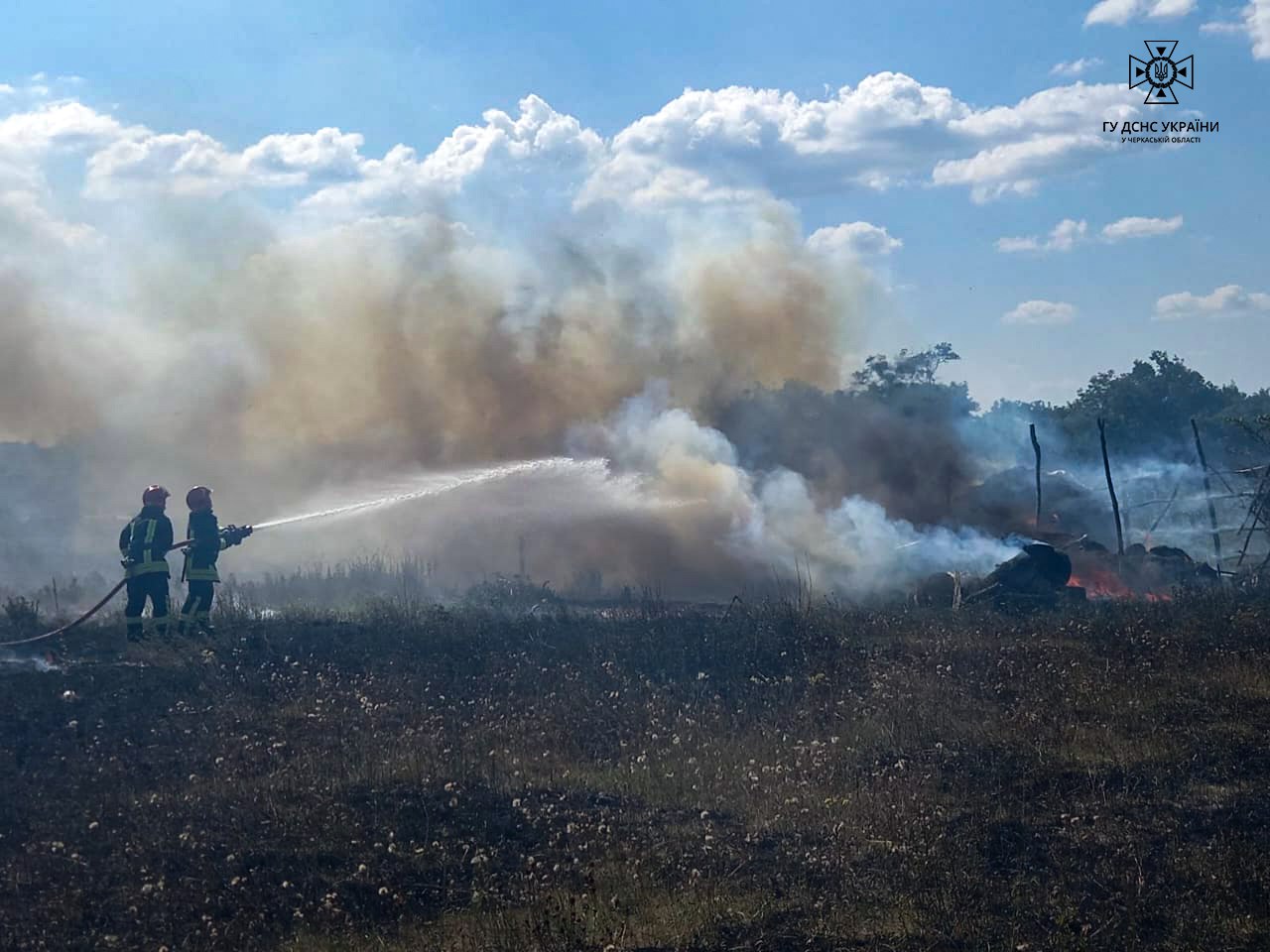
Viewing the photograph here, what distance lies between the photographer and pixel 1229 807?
29.3 ft

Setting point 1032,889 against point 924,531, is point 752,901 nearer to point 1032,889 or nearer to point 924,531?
point 1032,889

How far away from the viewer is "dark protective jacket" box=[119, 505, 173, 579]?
51.4 feet

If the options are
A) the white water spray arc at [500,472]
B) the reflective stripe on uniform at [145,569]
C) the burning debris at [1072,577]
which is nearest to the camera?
the reflective stripe on uniform at [145,569]

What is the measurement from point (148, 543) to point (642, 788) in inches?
339

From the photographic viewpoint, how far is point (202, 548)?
1580cm

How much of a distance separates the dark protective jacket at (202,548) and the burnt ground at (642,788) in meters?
1.19

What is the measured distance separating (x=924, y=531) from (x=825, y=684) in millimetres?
13668

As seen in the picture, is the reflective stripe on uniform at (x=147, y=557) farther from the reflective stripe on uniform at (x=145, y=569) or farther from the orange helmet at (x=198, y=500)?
the orange helmet at (x=198, y=500)

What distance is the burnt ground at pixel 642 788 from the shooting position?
7391 mm

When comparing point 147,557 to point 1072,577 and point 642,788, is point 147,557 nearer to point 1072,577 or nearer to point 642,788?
point 642,788

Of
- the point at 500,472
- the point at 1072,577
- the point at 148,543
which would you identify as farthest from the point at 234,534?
the point at 1072,577

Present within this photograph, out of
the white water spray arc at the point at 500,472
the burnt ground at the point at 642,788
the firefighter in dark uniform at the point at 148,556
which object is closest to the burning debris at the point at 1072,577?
the burnt ground at the point at 642,788

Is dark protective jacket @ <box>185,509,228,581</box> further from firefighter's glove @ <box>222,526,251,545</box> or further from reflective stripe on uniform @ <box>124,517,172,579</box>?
reflective stripe on uniform @ <box>124,517,172,579</box>

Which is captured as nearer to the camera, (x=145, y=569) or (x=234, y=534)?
(x=145, y=569)
